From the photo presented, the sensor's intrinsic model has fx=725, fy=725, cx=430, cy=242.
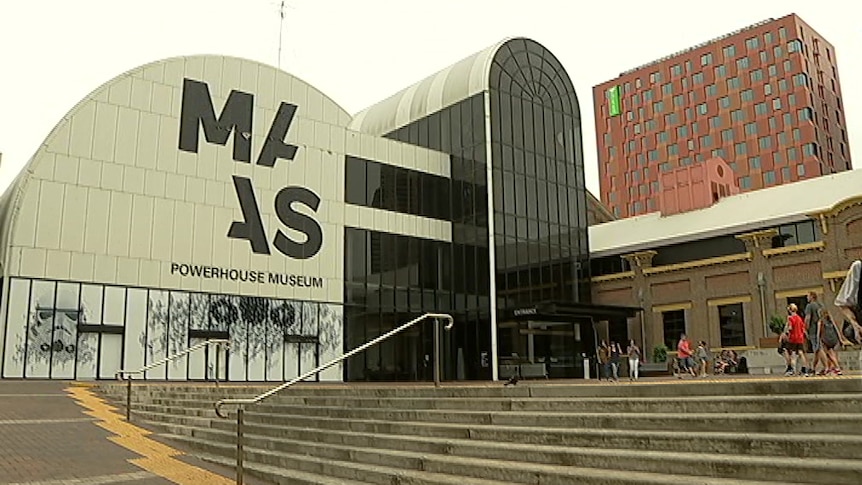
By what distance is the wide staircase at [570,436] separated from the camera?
6227mm

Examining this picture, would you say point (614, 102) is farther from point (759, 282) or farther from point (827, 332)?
point (827, 332)


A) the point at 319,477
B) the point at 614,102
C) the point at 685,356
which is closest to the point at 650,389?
the point at 319,477

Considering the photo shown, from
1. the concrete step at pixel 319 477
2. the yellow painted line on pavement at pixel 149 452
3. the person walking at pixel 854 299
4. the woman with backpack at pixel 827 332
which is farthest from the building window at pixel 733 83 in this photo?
the person walking at pixel 854 299

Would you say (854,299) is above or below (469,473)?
above

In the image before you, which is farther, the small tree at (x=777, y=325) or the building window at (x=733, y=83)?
the building window at (x=733, y=83)

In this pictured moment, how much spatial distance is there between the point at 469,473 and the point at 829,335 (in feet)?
29.0

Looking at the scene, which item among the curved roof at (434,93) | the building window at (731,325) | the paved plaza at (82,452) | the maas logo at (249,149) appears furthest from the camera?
the curved roof at (434,93)

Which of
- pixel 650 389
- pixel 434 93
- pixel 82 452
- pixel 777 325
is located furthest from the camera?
pixel 434 93

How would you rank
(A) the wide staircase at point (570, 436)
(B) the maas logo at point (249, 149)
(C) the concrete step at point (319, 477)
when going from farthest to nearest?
(B) the maas logo at point (249, 149), (C) the concrete step at point (319, 477), (A) the wide staircase at point (570, 436)

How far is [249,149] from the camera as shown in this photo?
101 feet

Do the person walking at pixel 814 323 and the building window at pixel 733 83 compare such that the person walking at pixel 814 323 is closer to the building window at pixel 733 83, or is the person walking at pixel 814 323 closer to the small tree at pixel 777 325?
the small tree at pixel 777 325

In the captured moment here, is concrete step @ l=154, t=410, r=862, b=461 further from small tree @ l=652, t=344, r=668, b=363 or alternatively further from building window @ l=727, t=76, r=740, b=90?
building window @ l=727, t=76, r=740, b=90

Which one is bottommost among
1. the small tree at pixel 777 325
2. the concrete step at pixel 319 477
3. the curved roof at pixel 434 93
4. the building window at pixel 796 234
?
the concrete step at pixel 319 477

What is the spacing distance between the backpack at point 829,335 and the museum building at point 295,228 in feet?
51.2
